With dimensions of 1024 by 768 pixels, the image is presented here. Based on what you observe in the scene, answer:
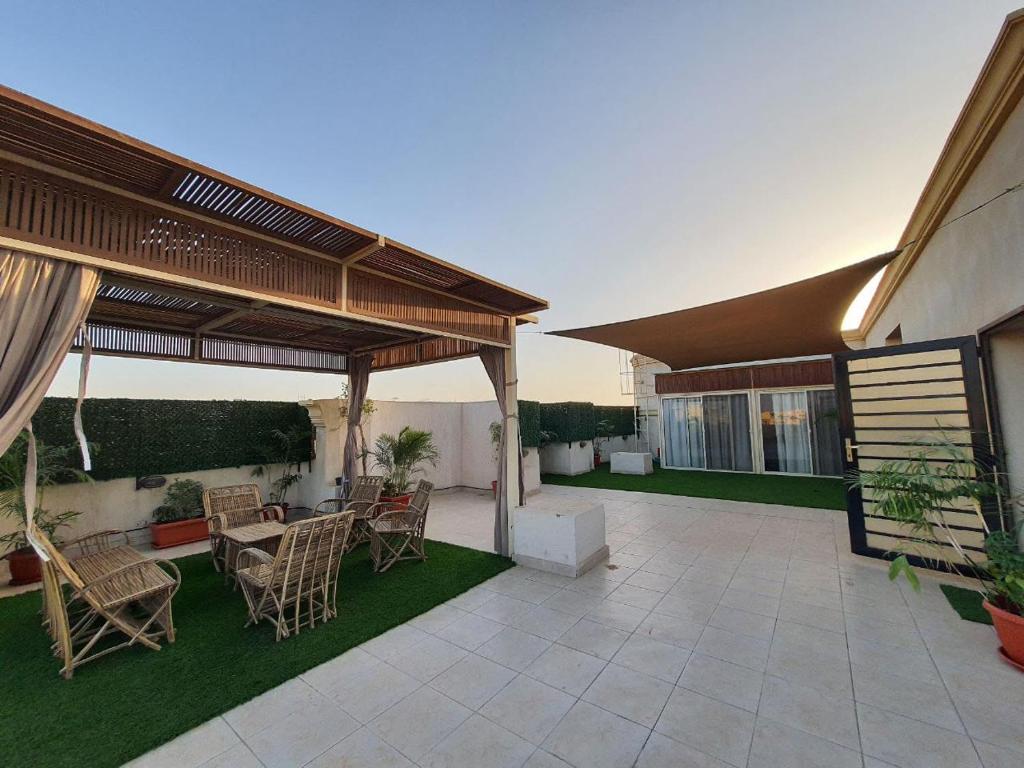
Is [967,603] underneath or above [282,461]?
underneath

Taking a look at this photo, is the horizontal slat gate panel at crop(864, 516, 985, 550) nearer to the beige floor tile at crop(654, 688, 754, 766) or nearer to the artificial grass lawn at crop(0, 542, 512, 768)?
the beige floor tile at crop(654, 688, 754, 766)

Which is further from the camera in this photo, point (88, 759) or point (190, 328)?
point (190, 328)

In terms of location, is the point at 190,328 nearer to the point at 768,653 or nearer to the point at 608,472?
the point at 768,653

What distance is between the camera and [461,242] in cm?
784

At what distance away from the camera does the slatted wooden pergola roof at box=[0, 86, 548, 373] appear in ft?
6.61

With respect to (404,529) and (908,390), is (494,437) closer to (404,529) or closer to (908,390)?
(404,529)

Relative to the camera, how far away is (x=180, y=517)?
5.66 meters

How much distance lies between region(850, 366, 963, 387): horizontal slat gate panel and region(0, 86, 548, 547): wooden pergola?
12.2 feet

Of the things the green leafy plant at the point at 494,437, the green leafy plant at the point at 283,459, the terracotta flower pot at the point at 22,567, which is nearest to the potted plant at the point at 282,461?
the green leafy plant at the point at 283,459

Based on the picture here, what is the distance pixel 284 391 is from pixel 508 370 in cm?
500

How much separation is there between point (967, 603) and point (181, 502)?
882 cm

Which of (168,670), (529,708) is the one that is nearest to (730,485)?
(529,708)

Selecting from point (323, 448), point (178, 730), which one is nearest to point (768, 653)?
point (178, 730)

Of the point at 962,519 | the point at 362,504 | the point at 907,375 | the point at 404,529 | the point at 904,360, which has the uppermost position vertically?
the point at 904,360
